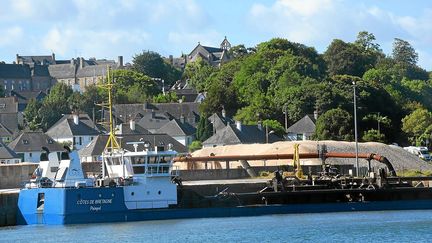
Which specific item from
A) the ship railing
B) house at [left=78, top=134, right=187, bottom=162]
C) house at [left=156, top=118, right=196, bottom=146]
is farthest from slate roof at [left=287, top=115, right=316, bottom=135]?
the ship railing

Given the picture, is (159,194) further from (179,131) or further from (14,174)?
(179,131)

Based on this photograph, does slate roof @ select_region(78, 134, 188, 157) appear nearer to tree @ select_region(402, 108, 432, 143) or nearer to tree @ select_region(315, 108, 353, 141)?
tree @ select_region(315, 108, 353, 141)

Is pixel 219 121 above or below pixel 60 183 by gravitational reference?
above

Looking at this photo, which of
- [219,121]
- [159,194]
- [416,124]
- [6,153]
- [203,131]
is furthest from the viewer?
[416,124]

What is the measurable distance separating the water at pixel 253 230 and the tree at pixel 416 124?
221 feet

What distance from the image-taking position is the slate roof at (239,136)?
115750mm

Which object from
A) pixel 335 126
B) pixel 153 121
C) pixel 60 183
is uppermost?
pixel 153 121

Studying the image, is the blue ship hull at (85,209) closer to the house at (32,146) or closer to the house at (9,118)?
the house at (32,146)

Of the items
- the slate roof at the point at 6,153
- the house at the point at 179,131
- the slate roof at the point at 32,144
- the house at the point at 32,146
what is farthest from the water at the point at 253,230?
the house at the point at 179,131

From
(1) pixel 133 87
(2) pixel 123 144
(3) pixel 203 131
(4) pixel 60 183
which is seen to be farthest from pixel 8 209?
(1) pixel 133 87

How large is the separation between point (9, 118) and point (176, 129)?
105ft

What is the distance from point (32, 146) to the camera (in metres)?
115

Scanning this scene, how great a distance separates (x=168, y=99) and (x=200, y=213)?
328ft

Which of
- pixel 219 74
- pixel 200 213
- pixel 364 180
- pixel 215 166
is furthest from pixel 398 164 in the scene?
pixel 219 74
